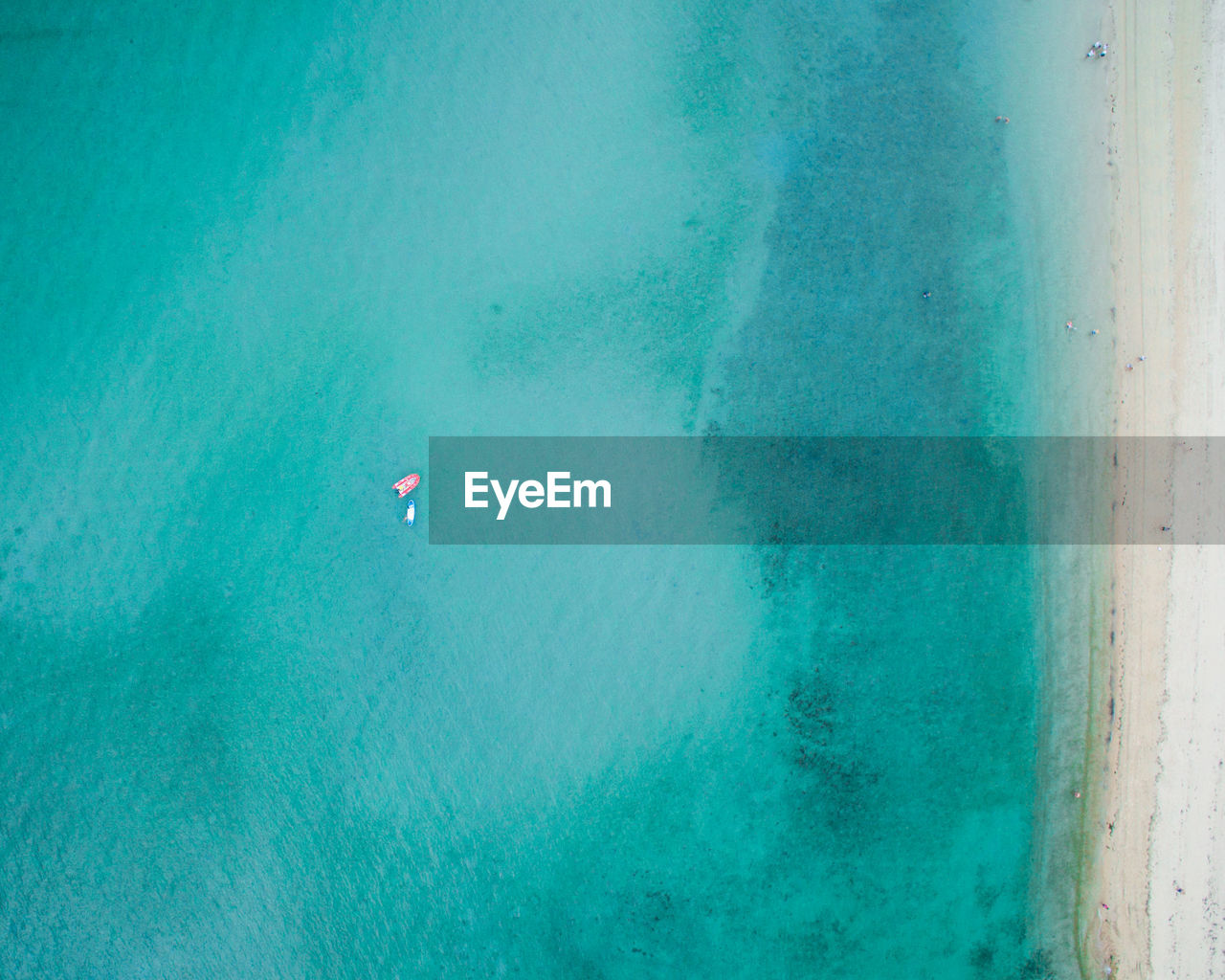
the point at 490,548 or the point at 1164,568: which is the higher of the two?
the point at 490,548

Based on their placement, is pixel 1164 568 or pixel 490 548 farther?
pixel 490 548

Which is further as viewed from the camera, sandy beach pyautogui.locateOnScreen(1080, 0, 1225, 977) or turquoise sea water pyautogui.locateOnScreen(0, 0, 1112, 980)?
turquoise sea water pyautogui.locateOnScreen(0, 0, 1112, 980)

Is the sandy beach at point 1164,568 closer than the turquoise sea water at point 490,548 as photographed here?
Yes

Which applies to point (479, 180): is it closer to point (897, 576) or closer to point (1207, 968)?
point (897, 576)
